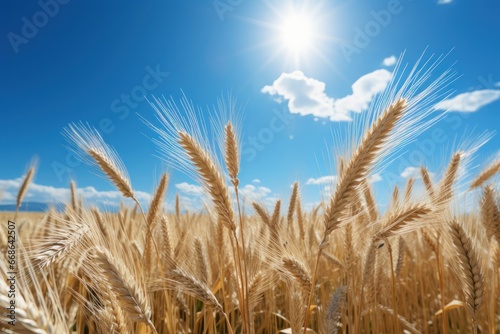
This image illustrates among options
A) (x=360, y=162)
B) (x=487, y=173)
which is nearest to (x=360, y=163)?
(x=360, y=162)

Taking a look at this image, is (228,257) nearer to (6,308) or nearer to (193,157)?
(193,157)

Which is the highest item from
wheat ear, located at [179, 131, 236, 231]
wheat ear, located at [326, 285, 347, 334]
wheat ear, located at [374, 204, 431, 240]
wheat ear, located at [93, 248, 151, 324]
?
wheat ear, located at [179, 131, 236, 231]

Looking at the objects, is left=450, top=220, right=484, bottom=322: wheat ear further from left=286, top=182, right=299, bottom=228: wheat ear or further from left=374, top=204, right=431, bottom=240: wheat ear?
left=286, top=182, right=299, bottom=228: wheat ear

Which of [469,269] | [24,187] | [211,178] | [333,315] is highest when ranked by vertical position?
[24,187]

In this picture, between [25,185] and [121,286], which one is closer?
[121,286]

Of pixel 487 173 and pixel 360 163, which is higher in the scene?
pixel 487 173

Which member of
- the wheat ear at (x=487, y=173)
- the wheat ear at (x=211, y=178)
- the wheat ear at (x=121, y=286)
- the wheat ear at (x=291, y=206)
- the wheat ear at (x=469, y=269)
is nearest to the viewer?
the wheat ear at (x=121, y=286)

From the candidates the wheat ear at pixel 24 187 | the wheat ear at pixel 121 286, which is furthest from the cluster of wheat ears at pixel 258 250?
the wheat ear at pixel 24 187

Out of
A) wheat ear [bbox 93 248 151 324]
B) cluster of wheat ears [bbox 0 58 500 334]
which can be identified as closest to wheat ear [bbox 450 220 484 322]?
cluster of wheat ears [bbox 0 58 500 334]

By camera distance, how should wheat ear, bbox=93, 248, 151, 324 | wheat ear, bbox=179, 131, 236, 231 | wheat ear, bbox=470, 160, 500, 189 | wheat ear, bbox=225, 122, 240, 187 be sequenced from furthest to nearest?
wheat ear, bbox=470, 160, 500, 189 → wheat ear, bbox=225, 122, 240, 187 → wheat ear, bbox=179, 131, 236, 231 → wheat ear, bbox=93, 248, 151, 324

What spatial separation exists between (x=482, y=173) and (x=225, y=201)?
2543 millimetres

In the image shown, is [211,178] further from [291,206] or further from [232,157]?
[291,206]

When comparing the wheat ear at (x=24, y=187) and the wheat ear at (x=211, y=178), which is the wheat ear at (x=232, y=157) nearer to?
the wheat ear at (x=211, y=178)

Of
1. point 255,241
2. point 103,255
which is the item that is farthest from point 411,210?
point 103,255
